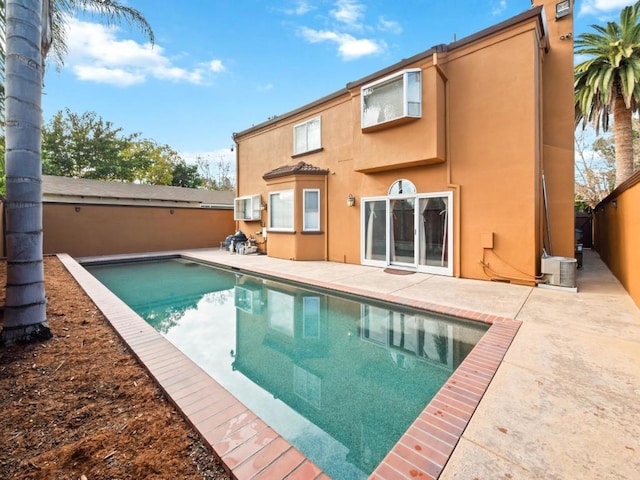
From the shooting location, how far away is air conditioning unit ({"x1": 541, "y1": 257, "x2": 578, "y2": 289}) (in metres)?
7.12

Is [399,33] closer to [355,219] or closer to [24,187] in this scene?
[355,219]

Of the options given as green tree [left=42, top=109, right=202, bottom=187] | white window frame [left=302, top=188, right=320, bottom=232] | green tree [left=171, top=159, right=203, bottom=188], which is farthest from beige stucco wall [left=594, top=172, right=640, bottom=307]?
green tree [left=171, top=159, right=203, bottom=188]

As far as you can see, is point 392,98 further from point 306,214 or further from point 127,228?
point 127,228

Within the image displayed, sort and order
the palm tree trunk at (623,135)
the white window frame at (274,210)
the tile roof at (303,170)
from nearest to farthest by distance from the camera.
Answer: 1. the tile roof at (303,170)
2. the white window frame at (274,210)
3. the palm tree trunk at (623,135)

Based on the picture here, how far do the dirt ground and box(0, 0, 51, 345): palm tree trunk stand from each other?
556 millimetres

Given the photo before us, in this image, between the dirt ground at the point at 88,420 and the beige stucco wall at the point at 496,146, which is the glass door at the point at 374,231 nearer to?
the beige stucco wall at the point at 496,146

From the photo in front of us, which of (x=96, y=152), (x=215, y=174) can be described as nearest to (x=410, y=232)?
(x=96, y=152)

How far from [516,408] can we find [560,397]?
566mm

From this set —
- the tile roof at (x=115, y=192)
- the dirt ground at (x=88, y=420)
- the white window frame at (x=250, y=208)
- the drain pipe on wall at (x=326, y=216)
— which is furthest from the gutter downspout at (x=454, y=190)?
the tile roof at (x=115, y=192)

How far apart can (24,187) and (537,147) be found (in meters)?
10.2

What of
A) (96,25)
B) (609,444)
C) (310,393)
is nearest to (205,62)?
(96,25)

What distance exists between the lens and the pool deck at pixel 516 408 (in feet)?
6.90

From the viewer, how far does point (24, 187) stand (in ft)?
12.3

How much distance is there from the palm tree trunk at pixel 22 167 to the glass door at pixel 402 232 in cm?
880
